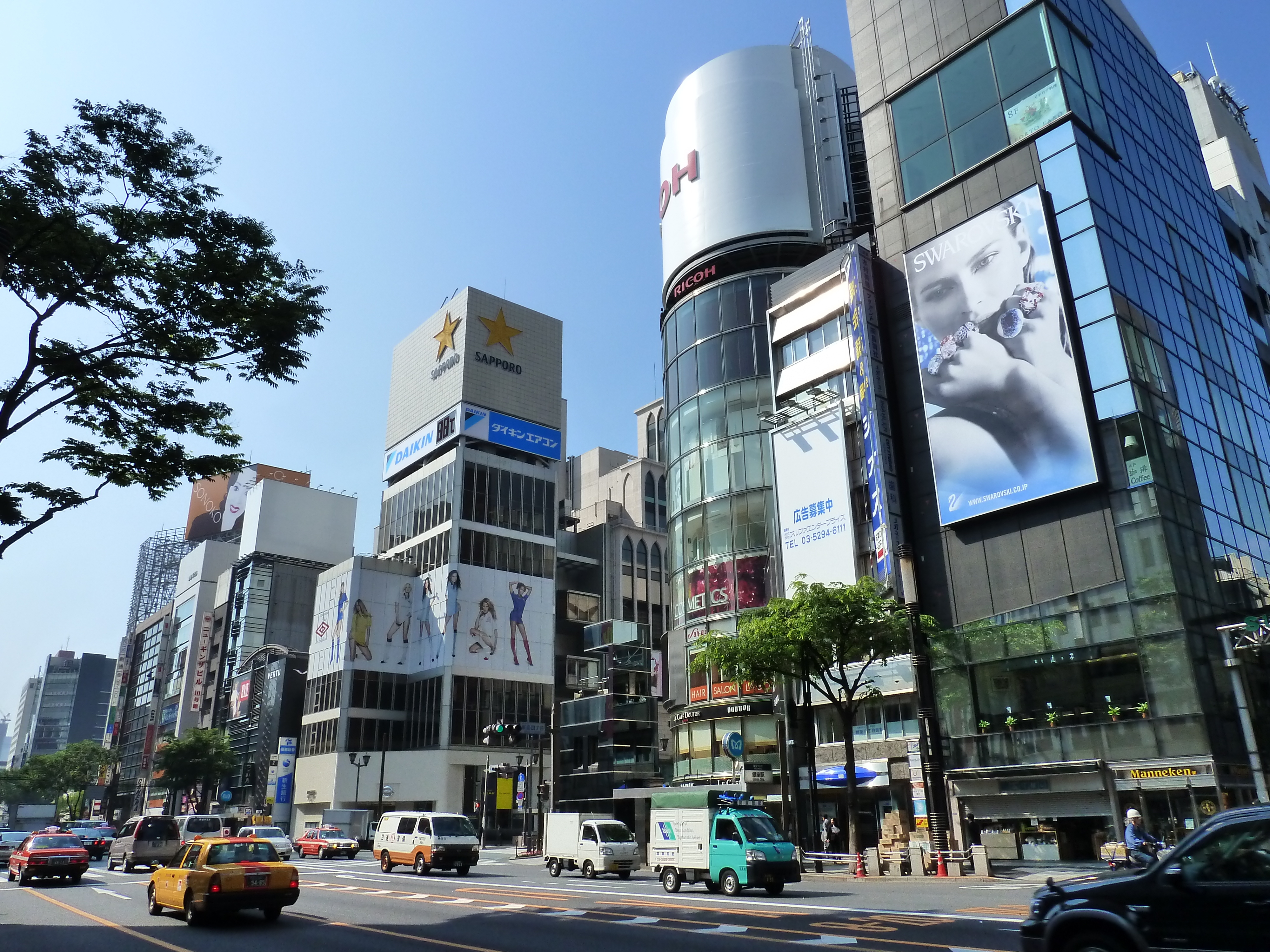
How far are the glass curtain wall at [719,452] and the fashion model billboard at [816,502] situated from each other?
2.05m

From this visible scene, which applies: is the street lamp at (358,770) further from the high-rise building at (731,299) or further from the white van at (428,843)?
the white van at (428,843)

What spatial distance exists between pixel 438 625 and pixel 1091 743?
5898cm

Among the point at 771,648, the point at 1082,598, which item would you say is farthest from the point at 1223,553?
the point at 771,648

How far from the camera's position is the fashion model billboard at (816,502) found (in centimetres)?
4497

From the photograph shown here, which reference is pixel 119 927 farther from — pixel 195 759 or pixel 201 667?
pixel 201 667

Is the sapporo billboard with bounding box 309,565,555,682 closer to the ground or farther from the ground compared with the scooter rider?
farther from the ground

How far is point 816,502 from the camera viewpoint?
153ft

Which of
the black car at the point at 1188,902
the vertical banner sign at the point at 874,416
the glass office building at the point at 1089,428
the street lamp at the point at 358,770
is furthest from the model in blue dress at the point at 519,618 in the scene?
the black car at the point at 1188,902

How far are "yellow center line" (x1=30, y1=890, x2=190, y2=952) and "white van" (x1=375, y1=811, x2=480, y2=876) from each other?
1179 cm

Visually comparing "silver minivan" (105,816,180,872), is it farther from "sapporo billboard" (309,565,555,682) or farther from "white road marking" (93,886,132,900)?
"sapporo billboard" (309,565,555,682)

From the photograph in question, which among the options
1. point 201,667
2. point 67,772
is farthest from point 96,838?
point 67,772

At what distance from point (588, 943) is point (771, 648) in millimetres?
20959

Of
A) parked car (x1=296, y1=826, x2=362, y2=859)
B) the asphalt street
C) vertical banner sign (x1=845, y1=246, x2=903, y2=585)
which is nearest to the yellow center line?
the asphalt street

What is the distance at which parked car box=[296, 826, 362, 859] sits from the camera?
4750cm
